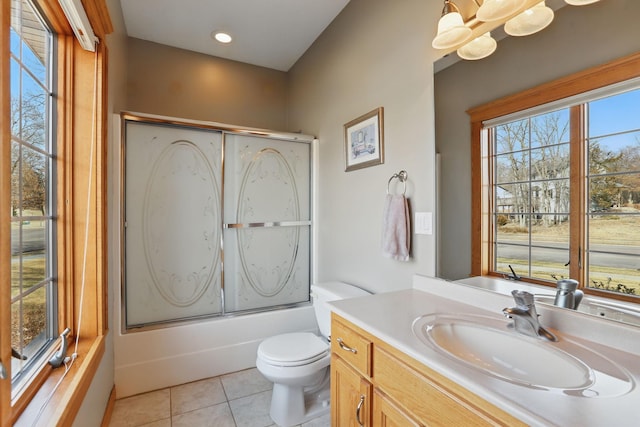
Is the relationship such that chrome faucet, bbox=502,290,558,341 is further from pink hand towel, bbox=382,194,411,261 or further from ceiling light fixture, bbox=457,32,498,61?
ceiling light fixture, bbox=457,32,498,61

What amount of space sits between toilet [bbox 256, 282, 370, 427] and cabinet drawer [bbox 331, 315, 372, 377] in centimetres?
54

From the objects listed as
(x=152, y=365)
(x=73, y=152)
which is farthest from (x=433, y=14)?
(x=152, y=365)

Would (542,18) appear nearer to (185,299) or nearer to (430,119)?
(430,119)

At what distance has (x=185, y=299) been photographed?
2.28 metres

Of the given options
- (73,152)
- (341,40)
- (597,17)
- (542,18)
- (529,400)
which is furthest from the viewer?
(341,40)

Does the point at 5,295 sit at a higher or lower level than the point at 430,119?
lower

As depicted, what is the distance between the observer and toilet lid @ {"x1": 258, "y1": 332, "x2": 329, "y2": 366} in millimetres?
1722

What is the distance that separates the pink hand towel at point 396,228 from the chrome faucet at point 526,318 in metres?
0.64

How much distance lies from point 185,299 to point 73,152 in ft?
4.17

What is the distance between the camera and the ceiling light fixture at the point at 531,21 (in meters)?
1.05

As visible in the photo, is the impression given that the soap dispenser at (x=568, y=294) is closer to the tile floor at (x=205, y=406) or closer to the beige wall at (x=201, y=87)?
the tile floor at (x=205, y=406)

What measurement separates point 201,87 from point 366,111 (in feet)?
5.75

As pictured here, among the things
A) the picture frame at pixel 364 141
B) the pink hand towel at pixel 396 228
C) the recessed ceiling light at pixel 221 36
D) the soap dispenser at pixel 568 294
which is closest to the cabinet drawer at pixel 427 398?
the soap dispenser at pixel 568 294

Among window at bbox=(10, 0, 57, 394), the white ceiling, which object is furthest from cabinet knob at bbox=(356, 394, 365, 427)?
the white ceiling
